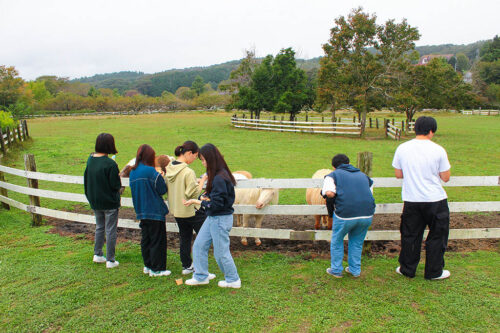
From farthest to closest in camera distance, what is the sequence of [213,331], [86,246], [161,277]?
→ 1. [86,246]
2. [161,277]
3. [213,331]

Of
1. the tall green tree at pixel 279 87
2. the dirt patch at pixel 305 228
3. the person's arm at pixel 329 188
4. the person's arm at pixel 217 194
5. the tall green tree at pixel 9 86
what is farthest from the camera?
the tall green tree at pixel 9 86

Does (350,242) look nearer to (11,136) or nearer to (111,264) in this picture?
(111,264)

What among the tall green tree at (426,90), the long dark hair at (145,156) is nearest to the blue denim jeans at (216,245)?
the long dark hair at (145,156)

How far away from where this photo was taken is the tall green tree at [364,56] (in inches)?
940

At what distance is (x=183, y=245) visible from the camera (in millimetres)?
4555

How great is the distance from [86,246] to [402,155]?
5101mm

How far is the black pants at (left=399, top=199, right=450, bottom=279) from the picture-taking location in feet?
13.5

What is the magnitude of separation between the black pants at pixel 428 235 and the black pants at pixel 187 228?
8.43ft

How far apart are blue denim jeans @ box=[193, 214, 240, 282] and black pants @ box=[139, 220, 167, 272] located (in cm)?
58

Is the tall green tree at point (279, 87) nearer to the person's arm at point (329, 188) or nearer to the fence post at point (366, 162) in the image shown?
the fence post at point (366, 162)

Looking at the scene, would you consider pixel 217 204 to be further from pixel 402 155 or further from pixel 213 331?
pixel 402 155

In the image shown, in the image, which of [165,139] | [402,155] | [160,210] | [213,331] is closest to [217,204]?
[160,210]

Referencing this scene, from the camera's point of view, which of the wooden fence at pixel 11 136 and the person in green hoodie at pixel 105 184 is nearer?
the person in green hoodie at pixel 105 184

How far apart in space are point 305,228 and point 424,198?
118 inches
